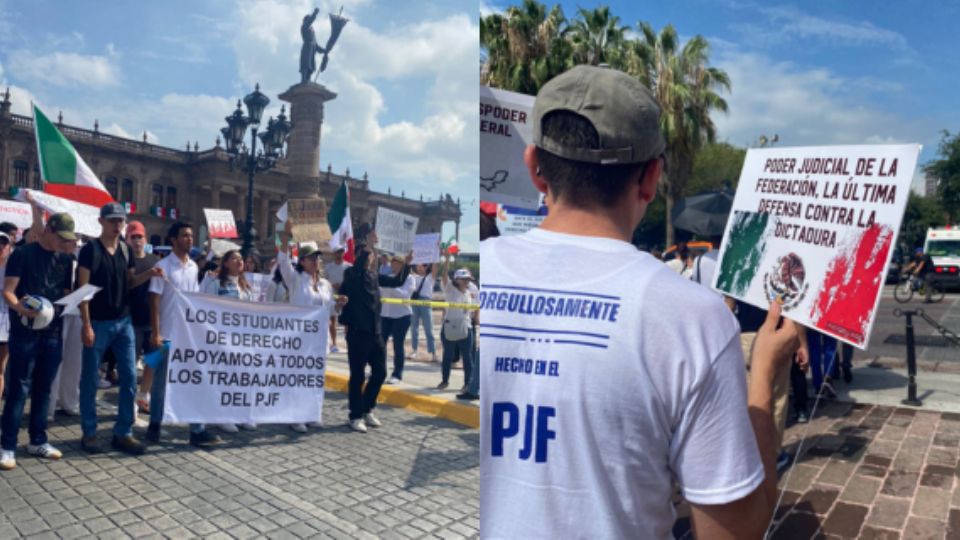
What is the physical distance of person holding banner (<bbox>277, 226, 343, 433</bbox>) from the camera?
10.7ft

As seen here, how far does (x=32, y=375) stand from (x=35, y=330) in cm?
30

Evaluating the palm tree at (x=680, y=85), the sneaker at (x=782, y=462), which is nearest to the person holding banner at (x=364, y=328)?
the sneaker at (x=782, y=462)

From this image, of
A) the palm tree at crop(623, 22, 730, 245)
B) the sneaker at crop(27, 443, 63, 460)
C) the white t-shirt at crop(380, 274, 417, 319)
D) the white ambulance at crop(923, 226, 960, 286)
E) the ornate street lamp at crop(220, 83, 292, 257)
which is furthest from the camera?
the white ambulance at crop(923, 226, 960, 286)

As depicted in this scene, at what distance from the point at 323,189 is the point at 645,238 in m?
42.6

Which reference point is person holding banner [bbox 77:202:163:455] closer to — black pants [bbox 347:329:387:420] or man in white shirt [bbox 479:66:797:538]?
black pants [bbox 347:329:387:420]

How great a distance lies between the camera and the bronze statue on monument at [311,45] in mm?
2098

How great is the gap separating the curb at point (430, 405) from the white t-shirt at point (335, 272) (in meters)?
0.67

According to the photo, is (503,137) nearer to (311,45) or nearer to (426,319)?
(311,45)

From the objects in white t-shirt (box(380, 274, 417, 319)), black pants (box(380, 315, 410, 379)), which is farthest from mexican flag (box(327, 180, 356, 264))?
white t-shirt (box(380, 274, 417, 319))

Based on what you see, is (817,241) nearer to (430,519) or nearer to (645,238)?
(430,519)

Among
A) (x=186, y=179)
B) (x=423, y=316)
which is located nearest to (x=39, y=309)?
(x=186, y=179)

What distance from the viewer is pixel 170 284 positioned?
196 inches

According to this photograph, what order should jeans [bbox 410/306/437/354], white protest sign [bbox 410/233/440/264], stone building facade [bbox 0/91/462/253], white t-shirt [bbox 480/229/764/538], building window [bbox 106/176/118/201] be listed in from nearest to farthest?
white t-shirt [bbox 480/229/764/538]
stone building facade [bbox 0/91/462/253]
white protest sign [bbox 410/233/440/264]
building window [bbox 106/176/118/201]
jeans [bbox 410/306/437/354]

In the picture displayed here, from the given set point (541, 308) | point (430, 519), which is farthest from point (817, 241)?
point (430, 519)
